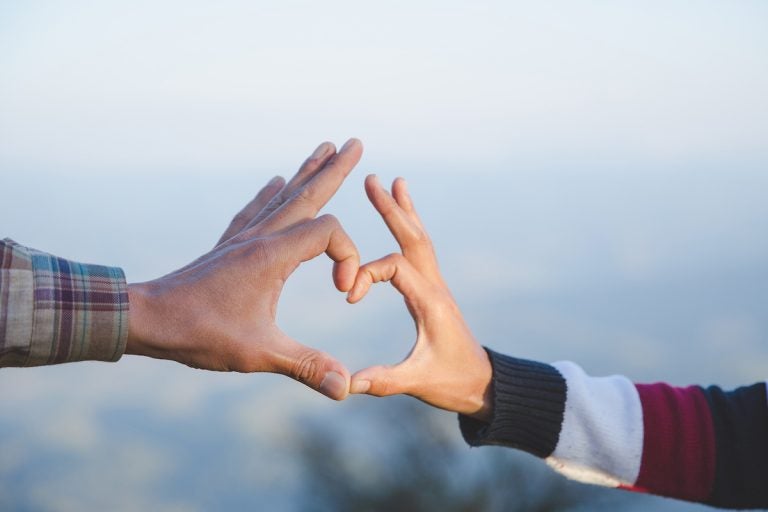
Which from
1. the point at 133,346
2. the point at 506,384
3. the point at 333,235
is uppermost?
the point at 333,235

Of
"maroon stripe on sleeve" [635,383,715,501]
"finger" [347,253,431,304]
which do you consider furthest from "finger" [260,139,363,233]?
"maroon stripe on sleeve" [635,383,715,501]

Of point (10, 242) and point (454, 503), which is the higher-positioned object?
point (10, 242)

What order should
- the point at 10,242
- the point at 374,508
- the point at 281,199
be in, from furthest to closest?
the point at 374,508
the point at 281,199
the point at 10,242

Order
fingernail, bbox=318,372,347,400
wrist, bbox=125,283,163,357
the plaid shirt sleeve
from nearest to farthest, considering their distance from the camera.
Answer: the plaid shirt sleeve
wrist, bbox=125,283,163,357
fingernail, bbox=318,372,347,400

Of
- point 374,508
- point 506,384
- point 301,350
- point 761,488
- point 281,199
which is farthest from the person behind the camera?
point 374,508

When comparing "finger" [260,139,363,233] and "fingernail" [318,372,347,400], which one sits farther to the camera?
"finger" [260,139,363,233]

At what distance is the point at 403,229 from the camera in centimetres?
248

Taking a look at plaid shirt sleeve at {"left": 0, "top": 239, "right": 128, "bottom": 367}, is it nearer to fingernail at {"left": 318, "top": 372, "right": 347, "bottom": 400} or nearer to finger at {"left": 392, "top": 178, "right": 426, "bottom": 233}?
fingernail at {"left": 318, "top": 372, "right": 347, "bottom": 400}

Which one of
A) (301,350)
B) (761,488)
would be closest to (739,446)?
(761,488)

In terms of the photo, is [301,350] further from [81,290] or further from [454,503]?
[454,503]

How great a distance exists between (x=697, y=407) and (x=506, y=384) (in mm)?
514

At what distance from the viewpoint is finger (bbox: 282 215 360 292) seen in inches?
86.1

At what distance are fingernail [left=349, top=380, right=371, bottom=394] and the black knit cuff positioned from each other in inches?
15.4

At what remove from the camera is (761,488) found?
2.20 metres
